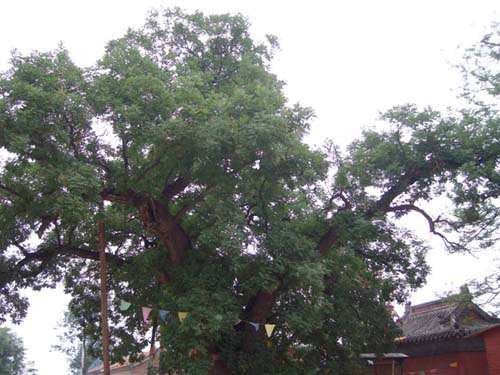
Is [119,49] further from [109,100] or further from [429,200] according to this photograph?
[429,200]

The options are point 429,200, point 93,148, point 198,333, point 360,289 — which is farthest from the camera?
point 360,289

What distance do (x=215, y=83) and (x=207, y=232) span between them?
4769 millimetres

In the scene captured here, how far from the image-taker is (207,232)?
12.3 meters

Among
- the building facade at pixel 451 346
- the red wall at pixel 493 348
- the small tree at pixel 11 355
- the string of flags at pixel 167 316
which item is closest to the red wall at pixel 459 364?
the building facade at pixel 451 346

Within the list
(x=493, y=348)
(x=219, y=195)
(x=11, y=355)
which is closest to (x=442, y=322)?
(x=493, y=348)

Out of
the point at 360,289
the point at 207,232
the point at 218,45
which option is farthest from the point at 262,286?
the point at 218,45

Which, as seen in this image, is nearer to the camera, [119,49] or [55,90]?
[55,90]

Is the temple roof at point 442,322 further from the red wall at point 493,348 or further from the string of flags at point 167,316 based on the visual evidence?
the string of flags at point 167,316

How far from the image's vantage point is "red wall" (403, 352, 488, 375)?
1817 cm

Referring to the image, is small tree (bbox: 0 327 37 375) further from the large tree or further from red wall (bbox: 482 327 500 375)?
red wall (bbox: 482 327 500 375)

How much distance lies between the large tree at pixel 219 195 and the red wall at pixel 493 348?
399 cm

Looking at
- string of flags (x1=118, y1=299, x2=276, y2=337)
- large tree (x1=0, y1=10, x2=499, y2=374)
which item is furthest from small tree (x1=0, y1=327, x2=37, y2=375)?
string of flags (x1=118, y1=299, x2=276, y2=337)

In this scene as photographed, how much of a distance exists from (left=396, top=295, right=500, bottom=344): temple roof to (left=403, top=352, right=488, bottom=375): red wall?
68cm

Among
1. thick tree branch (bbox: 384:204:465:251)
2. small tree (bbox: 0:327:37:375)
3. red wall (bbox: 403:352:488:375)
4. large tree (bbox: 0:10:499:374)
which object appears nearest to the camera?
large tree (bbox: 0:10:499:374)
